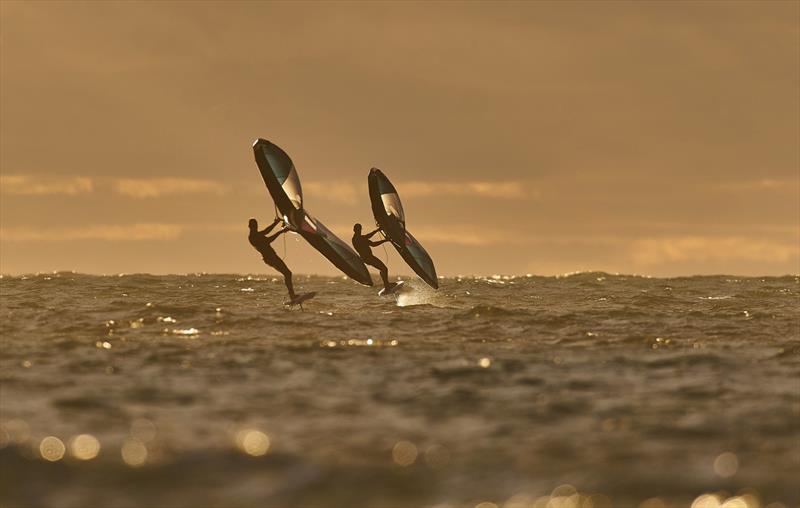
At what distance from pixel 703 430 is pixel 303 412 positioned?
4.19 m

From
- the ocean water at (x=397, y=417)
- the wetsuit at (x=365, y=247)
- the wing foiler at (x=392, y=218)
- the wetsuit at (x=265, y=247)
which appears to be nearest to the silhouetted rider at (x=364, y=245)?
the wetsuit at (x=365, y=247)

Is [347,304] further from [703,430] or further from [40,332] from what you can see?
[703,430]

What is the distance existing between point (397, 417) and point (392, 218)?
2280 centimetres

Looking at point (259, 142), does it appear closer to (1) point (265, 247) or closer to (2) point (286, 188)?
(2) point (286, 188)

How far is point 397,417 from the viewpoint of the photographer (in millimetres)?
12648

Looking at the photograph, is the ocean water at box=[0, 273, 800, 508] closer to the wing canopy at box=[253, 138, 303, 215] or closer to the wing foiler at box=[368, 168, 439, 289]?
the wing canopy at box=[253, 138, 303, 215]

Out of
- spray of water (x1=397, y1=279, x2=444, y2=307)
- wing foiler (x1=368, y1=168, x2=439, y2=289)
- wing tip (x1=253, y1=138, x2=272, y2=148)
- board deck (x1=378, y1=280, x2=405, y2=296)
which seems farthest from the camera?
board deck (x1=378, y1=280, x2=405, y2=296)

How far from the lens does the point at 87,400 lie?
540 inches

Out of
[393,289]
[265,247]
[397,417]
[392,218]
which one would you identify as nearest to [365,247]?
[392,218]

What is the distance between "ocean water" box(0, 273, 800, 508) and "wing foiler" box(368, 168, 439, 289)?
415 inches

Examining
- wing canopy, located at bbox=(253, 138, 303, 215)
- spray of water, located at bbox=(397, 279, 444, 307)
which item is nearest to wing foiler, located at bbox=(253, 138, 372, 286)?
A: wing canopy, located at bbox=(253, 138, 303, 215)

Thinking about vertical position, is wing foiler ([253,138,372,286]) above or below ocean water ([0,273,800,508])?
above

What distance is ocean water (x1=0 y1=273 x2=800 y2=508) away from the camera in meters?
9.44

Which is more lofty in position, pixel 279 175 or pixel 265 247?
pixel 279 175
